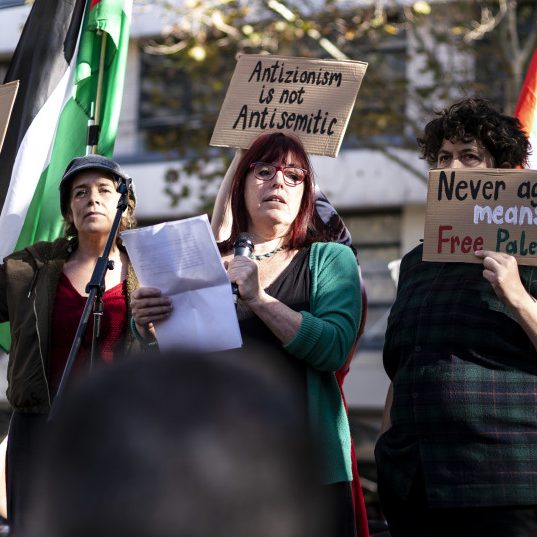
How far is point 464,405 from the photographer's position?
3244mm

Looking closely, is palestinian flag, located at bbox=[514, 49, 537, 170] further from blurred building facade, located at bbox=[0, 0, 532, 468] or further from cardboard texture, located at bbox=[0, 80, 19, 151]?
blurred building facade, located at bbox=[0, 0, 532, 468]

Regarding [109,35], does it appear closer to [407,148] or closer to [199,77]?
[407,148]

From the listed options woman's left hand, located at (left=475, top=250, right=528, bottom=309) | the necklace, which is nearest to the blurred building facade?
the necklace

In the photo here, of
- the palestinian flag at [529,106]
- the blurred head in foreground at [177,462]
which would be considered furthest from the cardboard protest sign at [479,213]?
the blurred head in foreground at [177,462]

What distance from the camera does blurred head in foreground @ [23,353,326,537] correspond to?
42.8 inches

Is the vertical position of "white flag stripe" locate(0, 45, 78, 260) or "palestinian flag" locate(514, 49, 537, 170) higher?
"palestinian flag" locate(514, 49, 537, 170)

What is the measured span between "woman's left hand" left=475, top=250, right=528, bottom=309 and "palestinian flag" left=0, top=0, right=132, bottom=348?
212 cm

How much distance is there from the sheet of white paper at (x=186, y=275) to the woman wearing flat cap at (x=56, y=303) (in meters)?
0.55

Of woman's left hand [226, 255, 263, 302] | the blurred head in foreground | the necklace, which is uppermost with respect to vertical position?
the necklace

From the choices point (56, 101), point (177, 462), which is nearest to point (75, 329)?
point (56, 101)

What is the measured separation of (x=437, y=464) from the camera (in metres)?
3.25

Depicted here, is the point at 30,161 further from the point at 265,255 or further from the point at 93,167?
the point at 265,255

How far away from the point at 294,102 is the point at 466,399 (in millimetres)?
1523

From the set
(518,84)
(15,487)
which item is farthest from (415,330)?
(518,84)
